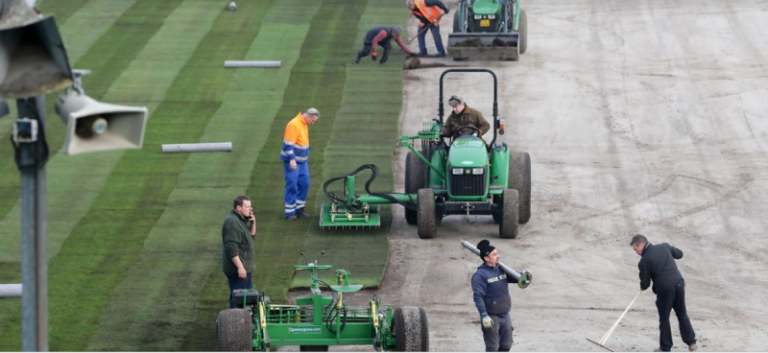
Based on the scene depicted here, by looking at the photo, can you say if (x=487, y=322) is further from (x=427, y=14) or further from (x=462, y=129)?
(x=427, y=14)

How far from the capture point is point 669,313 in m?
16.1

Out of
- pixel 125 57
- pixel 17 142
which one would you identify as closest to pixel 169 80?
pixel 125 57

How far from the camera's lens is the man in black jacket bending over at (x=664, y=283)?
15984 mm

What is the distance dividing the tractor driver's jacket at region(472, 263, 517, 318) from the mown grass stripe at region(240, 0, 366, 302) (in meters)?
3.35

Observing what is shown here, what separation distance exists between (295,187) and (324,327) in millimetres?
6185

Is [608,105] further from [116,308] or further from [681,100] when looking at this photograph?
[116,308]

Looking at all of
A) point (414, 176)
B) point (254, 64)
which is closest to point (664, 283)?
point (414, 176)

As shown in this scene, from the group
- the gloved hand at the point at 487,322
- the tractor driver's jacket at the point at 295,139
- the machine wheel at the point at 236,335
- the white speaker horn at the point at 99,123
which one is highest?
the white speaker horn at the point at 99,123

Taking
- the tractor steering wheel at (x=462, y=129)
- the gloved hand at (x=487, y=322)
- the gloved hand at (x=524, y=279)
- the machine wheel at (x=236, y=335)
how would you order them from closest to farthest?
the machine wheel at (x=236, y=335) → the gloved hand at (x=487, y=322) → the gloved hand at (x=524, y=279) → the tractor steering wheel at (x=462, y=129)

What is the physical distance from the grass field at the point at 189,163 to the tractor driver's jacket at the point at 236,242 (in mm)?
963

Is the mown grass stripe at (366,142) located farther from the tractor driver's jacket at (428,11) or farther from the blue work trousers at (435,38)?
the tractor driver's jacket at (428,11)

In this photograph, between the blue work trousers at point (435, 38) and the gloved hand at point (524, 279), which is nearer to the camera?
the gloved hand at point (524, 279)

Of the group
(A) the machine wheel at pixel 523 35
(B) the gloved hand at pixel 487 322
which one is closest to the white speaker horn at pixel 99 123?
(B) the gloved hand at pixel 487 322

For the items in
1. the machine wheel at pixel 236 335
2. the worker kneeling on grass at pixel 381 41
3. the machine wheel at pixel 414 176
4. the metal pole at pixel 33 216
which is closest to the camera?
the metal pole at pixel 33 216
